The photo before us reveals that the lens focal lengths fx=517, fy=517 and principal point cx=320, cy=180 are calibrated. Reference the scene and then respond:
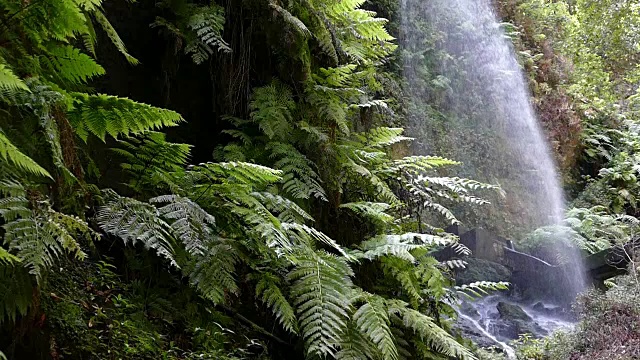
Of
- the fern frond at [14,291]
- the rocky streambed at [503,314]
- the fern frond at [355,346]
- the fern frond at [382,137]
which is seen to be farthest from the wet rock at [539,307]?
the fern frond at [14,291]

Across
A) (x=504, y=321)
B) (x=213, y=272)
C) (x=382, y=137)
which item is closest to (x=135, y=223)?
(x=213, y=272)

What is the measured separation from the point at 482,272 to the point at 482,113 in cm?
342

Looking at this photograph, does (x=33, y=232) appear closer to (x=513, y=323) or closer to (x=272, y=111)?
(x=272, y=111)

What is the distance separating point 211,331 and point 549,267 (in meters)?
8.07

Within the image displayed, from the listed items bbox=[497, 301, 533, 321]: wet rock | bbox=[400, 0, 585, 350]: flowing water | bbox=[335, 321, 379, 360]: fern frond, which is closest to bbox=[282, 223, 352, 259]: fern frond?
bbox=[335, 321, 379, 360]: fern frond

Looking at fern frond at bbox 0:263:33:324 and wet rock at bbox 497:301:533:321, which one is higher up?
fern frond at bbox 0:263:33:324

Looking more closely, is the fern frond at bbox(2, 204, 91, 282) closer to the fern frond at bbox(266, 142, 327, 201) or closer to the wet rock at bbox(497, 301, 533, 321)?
the fern frond at bbox(266, 142, 327, 201)

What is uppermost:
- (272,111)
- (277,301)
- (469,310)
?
(272,111)

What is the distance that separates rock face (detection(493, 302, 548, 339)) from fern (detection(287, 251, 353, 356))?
18.4 ft

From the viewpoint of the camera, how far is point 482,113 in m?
10.2

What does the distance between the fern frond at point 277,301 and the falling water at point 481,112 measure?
260 inches

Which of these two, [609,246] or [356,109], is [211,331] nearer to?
[356,109]

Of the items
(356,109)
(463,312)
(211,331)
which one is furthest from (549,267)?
(211,331)

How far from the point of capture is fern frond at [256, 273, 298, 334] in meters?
2.21
